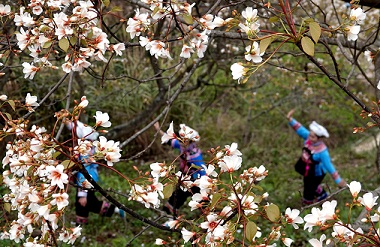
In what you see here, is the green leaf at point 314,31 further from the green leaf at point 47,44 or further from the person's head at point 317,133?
the person's head at point 317,133

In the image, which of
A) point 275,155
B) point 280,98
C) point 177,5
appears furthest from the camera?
point 280,98

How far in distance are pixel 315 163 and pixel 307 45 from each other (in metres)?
4.63

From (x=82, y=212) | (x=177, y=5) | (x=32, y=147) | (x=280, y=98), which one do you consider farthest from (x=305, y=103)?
(x=32, y=147)

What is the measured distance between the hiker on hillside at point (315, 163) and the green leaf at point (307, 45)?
4.32 m

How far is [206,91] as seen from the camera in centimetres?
902

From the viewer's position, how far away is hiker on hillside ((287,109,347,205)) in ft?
18.7

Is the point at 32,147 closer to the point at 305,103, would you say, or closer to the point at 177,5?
the point at 177,5

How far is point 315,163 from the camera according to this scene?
5910 mm

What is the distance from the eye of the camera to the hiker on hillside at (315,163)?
571 centimetres

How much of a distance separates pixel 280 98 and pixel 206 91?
1.27 meters

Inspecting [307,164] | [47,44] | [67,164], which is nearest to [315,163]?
[307,164]

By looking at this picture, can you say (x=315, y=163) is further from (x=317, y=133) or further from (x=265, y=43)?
(x=265, y=43)

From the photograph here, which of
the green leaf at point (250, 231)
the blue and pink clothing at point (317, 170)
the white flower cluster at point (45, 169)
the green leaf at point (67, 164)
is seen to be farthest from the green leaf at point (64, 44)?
the blue and pink clothing at point (317, 170)

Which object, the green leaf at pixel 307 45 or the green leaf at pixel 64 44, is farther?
the green leaf at pixel 64 44
